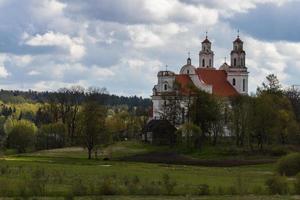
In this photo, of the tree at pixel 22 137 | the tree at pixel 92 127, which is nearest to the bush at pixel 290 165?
the tree at pixel 92 127

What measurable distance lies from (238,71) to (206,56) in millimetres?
11165

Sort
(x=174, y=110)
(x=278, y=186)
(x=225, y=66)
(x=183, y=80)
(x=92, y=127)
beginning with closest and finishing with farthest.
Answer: (x=278, y=186), (x=92, y=127), (x=174, y=110), (x=183, y=80), (x=225, y=66)

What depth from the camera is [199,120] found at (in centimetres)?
12588

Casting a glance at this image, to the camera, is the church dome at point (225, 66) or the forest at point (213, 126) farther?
the church dome at point (225, 66)

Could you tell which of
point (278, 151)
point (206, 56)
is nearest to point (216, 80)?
point (206, 56)

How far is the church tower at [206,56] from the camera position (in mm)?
167625

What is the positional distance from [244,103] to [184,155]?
52.7 ft

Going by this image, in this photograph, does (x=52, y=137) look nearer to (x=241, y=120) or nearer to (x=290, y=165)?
(x=241, y=120)

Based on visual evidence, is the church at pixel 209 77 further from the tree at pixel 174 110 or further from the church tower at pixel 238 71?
the tree at pixel 174 110

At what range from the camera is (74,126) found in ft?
497

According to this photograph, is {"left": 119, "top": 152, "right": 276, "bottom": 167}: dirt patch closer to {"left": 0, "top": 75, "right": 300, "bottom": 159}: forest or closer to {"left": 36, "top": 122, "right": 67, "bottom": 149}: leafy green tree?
{"left": 0, "top": 75, "right": 300, "bottom": 159}: forest

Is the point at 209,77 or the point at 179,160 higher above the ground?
the point at 209,77

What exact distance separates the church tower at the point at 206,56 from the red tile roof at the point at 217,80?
20.6 ft

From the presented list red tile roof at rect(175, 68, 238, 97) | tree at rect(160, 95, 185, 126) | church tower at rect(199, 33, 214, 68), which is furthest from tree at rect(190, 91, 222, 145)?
church tower at rect(199, 33, 214, 68)
